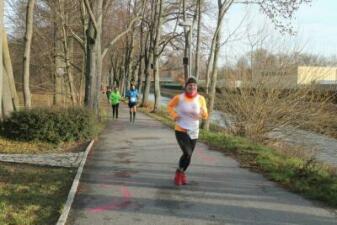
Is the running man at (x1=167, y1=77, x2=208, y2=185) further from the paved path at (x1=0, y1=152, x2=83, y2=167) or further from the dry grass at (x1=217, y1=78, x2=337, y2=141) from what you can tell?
the dry grass at (x1=217, y1=78, x2=337, y2=141)

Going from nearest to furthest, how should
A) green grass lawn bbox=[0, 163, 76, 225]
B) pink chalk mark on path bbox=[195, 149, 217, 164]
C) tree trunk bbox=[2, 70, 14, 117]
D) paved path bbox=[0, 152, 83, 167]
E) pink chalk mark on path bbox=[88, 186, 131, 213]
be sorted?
green grass lawn bbox=[0, 163, 76, 225] < pink chalk mark on path bbox=[88, 186, 131, 213] < paved path bbox=[0, 152, 83, 167] < pink chalk mark on path bbox=[195, 149, 217, 164] < tree trunk bbox=[2, 70, 14, 117]

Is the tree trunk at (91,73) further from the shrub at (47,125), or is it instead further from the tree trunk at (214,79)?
the shrub at (47,125)

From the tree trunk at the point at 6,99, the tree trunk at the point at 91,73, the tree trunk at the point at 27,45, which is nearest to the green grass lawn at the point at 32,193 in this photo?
the tree trunk at the point at 6,99

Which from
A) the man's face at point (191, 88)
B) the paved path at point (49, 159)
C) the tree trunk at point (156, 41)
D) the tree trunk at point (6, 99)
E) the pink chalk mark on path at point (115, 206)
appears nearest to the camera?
the pink chalk mark on path at point (115, 206)

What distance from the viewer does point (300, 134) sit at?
821 inches

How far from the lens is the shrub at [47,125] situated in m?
15.9

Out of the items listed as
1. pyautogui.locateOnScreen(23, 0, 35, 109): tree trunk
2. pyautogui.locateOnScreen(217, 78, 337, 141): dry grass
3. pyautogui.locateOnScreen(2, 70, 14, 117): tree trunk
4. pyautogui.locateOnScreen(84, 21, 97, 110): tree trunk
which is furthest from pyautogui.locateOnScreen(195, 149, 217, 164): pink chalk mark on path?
pyautogui.locateOnScreen(84, 21, 97, 110): tree trunk

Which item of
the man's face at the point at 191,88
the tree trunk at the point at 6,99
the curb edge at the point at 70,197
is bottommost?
the curb edge at the point at 70,197

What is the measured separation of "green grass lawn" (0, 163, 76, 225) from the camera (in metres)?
7.38

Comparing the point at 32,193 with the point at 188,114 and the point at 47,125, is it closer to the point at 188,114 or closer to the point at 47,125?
the point at 188,114

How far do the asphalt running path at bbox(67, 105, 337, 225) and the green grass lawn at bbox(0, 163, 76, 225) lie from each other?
1.10 feet

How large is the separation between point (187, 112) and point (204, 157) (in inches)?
165

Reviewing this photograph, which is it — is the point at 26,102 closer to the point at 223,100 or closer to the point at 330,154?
the point at 223,100

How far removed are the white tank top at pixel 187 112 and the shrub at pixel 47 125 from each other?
24.4ft
